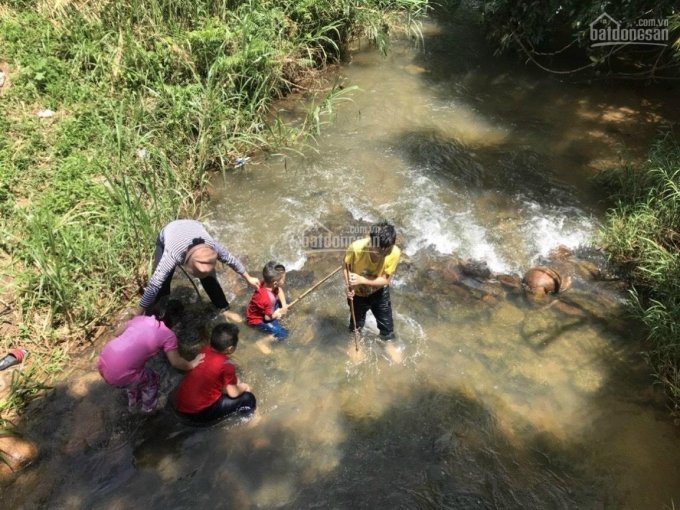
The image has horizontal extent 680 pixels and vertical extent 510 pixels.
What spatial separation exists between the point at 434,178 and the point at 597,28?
3.59 metres

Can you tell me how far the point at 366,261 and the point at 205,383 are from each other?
155 centimetres

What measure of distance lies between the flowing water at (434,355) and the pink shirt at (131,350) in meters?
0.70

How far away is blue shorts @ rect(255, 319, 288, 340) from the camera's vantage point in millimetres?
4484

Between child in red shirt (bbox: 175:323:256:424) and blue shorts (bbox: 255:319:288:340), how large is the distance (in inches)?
29.3

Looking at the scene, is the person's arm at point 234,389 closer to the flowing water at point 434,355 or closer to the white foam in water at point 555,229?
the flowing water at point 434,355

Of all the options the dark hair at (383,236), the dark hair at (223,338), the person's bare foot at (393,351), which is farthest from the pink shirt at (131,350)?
the person's bare foot at (393,351)

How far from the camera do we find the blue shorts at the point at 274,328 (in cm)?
448

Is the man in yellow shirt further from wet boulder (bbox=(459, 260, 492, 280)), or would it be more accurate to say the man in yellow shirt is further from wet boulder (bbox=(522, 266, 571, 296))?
wet boulder (bbox=(522, 266, 571, 296))

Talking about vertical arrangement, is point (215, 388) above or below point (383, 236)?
below

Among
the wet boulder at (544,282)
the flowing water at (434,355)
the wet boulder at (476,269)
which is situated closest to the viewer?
the flowing water at (434,355)

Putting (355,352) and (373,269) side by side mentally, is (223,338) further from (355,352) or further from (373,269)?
(355,352)

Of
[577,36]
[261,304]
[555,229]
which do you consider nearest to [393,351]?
[261,304]

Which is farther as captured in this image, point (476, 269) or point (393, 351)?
point (476, 269)

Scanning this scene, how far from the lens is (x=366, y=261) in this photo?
379 cm
